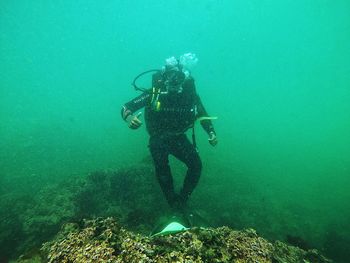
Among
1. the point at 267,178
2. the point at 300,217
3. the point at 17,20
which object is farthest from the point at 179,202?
the point at 17,20

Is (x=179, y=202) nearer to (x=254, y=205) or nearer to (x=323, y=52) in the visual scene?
(x=254, y=205)

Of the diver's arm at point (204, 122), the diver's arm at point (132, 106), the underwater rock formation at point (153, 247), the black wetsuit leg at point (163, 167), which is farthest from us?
the diver's arm at point (204, 122)

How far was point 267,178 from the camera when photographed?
1480 cm

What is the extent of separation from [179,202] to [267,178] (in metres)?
11.6

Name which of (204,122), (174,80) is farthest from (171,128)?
(174,80)

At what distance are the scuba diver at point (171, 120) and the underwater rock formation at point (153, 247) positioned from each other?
269 centimetres

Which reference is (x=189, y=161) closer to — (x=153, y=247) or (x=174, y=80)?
(x=174, y=80)

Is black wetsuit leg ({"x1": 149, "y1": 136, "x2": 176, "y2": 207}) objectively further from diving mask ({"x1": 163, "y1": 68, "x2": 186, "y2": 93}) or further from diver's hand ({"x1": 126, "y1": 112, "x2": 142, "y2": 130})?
diving mask ({"x1": 163, "y1": 68, "x2": 186, "y2": 93})

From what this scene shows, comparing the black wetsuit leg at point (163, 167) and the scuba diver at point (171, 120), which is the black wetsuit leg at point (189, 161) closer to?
the scuba diver at point (171, 120)

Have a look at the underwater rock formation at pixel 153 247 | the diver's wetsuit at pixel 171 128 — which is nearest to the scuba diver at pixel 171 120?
the diver's wetsuit at pixel 171 128

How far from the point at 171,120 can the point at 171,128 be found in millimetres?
184

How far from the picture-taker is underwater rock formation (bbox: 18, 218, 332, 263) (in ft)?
5.63

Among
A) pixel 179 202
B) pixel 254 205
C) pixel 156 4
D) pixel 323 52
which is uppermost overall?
pixel 156 4

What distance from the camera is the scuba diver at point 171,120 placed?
4941 millimetres
